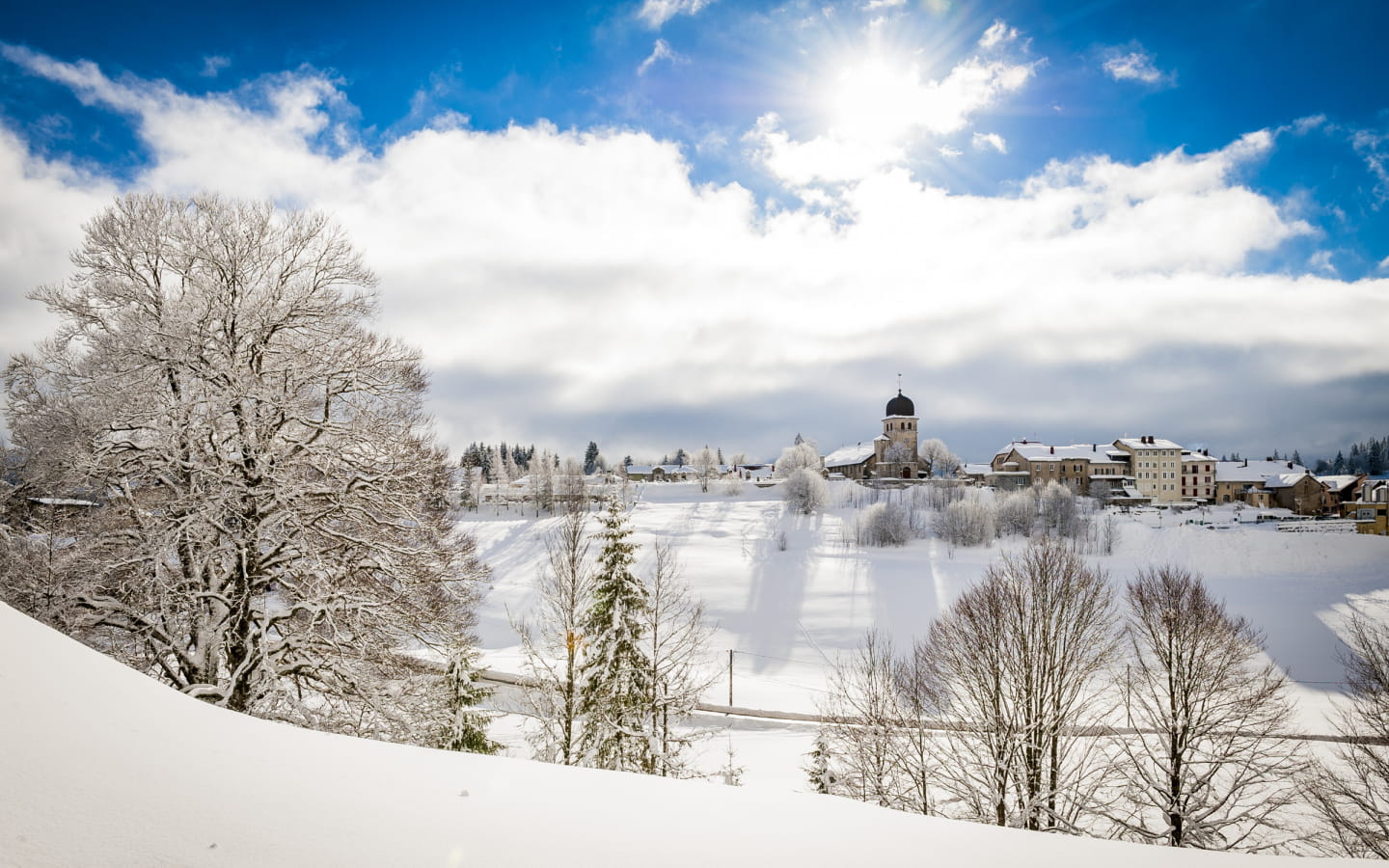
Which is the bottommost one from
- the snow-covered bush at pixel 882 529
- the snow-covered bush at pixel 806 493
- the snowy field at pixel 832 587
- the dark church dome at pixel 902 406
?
the snowy field at pixel 832 587

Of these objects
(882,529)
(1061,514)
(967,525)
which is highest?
(1061,514)

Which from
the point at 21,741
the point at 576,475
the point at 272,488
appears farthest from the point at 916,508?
the point at 21,741

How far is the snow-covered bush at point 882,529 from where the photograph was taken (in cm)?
6944

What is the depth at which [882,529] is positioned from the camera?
230 ft

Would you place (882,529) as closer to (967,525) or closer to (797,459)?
(967,525)

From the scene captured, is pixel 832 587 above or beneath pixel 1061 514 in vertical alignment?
beneath

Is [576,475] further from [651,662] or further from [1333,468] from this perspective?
[1333,468]

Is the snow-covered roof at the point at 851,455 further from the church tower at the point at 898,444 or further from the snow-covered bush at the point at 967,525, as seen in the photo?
the snow-covered bush at the point at 967,525

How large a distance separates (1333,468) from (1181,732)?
165384 millimetres

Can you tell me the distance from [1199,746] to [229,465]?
82.5ft

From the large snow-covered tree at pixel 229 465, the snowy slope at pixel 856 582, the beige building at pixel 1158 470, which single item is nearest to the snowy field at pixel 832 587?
the snowy slope at pixel 856 582

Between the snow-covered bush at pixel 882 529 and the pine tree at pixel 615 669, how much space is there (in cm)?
Result: 5596

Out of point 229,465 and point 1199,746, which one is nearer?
point 229,465

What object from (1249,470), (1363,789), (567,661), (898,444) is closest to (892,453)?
(898,444)
